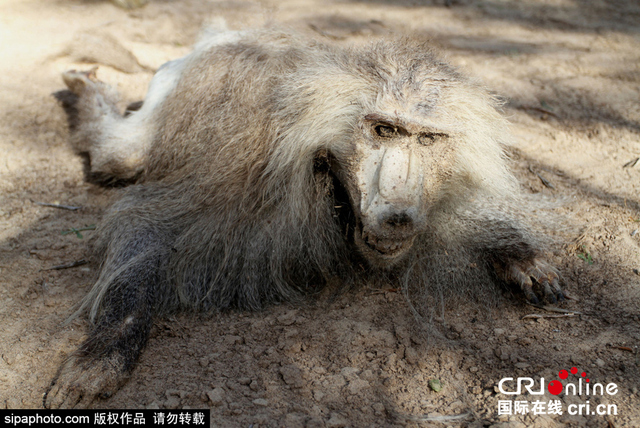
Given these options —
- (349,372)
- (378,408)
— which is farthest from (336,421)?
(349,372)

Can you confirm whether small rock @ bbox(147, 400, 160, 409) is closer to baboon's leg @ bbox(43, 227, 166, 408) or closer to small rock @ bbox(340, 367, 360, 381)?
baboon's leg @ bbox(43, 227, 166, 408)

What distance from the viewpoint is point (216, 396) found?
2.14m

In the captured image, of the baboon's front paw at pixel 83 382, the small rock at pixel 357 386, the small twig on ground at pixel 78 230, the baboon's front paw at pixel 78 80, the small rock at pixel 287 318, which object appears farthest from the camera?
the baboon's front paw at pixel 78 80

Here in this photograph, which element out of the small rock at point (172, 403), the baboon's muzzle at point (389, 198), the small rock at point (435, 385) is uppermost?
the baboon's muzzle at point (389, 198)

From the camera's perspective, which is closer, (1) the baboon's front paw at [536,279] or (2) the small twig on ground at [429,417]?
(2) the small twig on ground at [429,417]

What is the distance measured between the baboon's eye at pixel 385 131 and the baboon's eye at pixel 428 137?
12 centimetres

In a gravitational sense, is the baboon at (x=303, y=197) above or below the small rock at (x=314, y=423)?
above

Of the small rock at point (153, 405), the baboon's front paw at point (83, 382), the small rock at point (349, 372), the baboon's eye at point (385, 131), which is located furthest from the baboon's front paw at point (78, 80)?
the small rock at point (349, 372)

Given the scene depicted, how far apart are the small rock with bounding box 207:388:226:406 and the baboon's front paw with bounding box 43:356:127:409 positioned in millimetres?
428

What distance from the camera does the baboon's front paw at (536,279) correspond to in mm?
2795

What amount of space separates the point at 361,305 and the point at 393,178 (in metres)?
0.90

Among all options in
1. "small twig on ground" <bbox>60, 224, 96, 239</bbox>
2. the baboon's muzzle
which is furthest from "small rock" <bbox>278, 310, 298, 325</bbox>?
"small twig on ground" <bbox>60, 224, 96, 239</bbox>

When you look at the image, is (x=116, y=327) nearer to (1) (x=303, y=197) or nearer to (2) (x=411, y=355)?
(1) (x=303, y=197)

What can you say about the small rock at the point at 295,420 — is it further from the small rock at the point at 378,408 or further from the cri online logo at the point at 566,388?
the cri online logo at the point at 566,388
